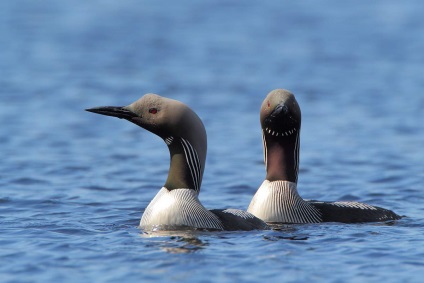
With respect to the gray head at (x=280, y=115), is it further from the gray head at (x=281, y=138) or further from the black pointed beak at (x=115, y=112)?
the black pointed beak at (x=115, y=112)

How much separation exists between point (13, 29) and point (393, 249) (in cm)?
1977

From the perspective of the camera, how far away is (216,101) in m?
18.5

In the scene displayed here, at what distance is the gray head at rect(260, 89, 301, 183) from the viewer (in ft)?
32.4

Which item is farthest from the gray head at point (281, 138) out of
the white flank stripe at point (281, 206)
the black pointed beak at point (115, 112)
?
the black pointed beak at point (115, 112)

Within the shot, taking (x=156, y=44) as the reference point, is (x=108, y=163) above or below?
below

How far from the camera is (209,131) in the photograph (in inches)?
627

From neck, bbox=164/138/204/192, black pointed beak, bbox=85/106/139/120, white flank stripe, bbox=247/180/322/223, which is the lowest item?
white flank stripe, bbox=247/180/322/223

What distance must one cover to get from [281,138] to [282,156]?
0.16 m

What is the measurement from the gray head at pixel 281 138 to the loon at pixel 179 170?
0.91 metres

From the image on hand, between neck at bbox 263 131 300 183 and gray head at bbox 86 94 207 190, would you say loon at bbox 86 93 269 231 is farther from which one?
neck at bbox 263 131 300 183

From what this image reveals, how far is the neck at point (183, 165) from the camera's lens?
9.16 m

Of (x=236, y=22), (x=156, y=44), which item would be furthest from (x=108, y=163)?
(x=236, y=22)

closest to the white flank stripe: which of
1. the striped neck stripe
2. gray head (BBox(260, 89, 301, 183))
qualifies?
gray head (BBox(260, 89, 301, 183))

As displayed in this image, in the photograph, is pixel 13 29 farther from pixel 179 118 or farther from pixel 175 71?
pixel 179 118
